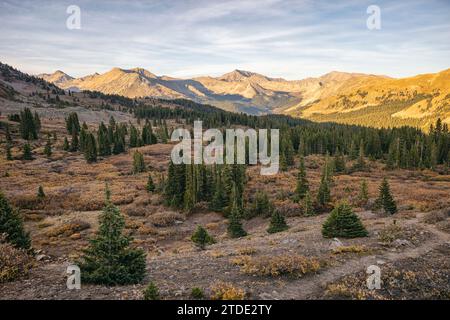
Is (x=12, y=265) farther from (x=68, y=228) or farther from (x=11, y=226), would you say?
(x=68, y=228)

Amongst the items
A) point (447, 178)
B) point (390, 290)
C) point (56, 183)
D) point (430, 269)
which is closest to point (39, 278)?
point (390, 290)

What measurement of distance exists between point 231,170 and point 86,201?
2158cm

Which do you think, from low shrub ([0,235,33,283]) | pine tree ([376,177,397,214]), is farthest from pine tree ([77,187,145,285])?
pine tree ([376,177,397,214])

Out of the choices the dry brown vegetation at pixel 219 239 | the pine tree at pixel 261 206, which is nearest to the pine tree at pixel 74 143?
the dry brown vegetation at pixel 219 239

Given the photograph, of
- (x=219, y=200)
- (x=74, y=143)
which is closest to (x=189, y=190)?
(x=219, y=200)

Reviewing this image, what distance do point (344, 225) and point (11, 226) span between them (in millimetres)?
23035

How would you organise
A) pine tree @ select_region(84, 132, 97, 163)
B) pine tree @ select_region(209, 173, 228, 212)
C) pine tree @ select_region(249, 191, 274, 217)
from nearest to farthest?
pine tree @ select_region(249, 191, 274, 217), pine tree @ select_region(209, 173, 228, 212), pine tree @ select_region(84, 132, 97, 163)

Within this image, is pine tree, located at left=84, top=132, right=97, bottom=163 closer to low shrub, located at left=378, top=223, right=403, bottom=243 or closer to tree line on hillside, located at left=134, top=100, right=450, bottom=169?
tree line on hillside, located at left=134, top=100, right=450, bottom=169

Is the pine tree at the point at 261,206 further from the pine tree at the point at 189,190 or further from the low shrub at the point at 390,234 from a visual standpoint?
the low shrub at the point at 390,234

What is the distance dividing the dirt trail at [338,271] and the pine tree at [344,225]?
401 centimetres

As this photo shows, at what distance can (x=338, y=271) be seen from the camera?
15.0 m

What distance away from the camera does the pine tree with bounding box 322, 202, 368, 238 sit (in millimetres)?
21913

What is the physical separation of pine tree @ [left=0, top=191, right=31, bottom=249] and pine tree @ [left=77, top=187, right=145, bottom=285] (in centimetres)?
873
